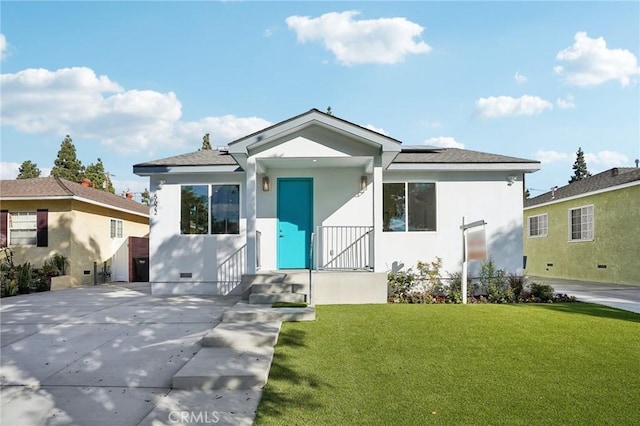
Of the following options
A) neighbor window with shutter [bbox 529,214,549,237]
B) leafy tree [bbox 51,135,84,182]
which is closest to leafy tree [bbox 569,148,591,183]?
neighbor window with shutter [bbox 529,214,549,237]

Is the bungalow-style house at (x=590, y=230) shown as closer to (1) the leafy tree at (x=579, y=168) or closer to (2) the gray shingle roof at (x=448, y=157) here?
(2) the gray shingle roof at (x=448, y=157)

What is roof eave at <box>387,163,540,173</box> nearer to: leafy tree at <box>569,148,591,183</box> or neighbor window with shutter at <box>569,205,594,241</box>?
neighbor window with shutter at <box>569,205,594,241</box>

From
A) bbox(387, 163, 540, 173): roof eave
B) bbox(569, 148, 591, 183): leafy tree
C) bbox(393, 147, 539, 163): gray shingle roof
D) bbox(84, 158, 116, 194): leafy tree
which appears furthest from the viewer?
bbox(569, 148, 591, 183): leafy tree

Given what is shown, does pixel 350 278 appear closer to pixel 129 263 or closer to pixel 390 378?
pixel 390 378

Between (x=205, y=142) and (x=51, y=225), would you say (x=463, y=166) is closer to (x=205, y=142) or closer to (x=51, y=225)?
(x=51, y=225)

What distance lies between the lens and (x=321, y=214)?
10656 mm

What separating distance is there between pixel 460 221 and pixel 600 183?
8.51 metres

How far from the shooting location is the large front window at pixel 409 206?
414 inches

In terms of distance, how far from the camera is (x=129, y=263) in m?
15.8

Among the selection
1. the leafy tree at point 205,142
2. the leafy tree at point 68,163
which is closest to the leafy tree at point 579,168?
the leafy tree at point 205,142

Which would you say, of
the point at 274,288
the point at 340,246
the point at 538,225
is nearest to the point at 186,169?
the point at 274,288

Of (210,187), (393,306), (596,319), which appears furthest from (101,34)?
(596,319)

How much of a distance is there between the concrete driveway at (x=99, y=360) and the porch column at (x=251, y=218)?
112 cm

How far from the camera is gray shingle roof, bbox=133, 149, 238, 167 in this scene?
10727mm
